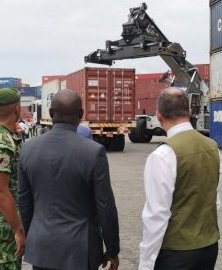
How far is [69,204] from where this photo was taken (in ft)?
9.54

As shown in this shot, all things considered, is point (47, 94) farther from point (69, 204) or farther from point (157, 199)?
point (157, 199)

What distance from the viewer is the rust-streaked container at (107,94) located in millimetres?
20500

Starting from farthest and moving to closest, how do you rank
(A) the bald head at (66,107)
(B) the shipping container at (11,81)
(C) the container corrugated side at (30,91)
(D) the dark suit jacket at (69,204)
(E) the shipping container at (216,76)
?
(B) the shipping container at (11,81)
(C) the container corrugated side at (30,91)
(E) the shipping container at (216,76)
(A) the bald head at (66,107)
(D) the dark suit jacket at (69,204)

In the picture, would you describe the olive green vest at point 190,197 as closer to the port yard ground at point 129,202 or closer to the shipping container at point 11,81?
the port yard ground at point 129,202

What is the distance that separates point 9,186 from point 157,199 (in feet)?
3.57

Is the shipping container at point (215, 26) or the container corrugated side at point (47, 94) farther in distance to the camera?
the container corrugated side at point (47, 94)

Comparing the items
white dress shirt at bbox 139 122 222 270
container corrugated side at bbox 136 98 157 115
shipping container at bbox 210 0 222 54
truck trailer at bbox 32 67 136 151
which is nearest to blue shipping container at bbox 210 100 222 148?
shipping container at bbox 210 0 222 54

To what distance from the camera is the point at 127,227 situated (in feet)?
23.7

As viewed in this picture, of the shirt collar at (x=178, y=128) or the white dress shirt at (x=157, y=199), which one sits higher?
the shirt collar at (x=178, y=128)

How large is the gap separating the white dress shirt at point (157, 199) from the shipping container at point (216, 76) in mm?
15550

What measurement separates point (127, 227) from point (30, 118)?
26.3 meters

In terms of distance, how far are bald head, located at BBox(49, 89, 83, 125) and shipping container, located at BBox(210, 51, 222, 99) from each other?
1538 cm

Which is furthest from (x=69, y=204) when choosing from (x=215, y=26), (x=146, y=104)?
(x=146, y=104)

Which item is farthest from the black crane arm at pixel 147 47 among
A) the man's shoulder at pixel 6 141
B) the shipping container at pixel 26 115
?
the man's shoulder at pixel 6 141
